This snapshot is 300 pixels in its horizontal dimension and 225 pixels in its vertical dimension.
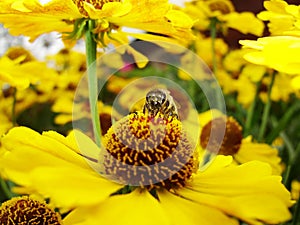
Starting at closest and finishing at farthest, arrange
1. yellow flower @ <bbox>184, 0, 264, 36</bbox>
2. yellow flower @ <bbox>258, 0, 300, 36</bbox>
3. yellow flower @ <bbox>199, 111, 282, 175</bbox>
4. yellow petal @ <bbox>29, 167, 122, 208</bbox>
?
yellow petal @ <bbox>29, 167, 122, 208</bbox>
yellow flower @ <bbox>258, 0, 300, 36</bbox>
yellow flower @ <bbox>199, 111, 282, 175</bbox>
yellow flower @ <bbox>184, 0, 264, 36</bbox>

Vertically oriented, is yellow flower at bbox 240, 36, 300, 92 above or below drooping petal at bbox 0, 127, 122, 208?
above

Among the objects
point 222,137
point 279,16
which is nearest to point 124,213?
point 279,16

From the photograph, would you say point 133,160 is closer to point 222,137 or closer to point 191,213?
→ point 191,213

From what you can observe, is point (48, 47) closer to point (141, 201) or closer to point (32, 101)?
point (32, 101)

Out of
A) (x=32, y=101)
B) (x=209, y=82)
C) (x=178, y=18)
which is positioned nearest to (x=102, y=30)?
(x=178, y=18)

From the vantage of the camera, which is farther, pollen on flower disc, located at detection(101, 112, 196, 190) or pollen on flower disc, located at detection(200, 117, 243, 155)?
pollen on flower disc, located at detection(200, 117, 243, 155)

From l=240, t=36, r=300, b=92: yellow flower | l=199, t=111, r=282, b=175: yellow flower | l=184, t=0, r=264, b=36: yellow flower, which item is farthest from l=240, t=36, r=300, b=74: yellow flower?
l=184, t=0, r=264, b=36: yellow flower

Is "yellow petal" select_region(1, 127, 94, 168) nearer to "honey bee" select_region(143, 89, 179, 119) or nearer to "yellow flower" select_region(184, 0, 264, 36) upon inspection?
"honey bee" select_region(143, 89, 179, 119)
